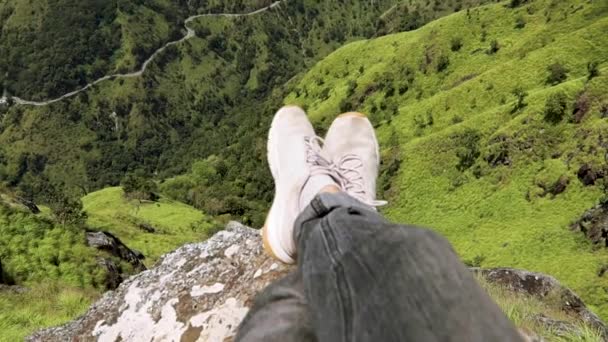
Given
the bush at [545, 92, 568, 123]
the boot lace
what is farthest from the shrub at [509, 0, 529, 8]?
the boot lace

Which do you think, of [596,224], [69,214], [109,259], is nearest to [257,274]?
[109,259]

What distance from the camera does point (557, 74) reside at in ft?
173

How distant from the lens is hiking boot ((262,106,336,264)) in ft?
14.0

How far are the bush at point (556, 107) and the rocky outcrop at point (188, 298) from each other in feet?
124

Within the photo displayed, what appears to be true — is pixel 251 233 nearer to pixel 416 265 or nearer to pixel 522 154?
pixel 416 265

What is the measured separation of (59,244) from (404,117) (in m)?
59.5

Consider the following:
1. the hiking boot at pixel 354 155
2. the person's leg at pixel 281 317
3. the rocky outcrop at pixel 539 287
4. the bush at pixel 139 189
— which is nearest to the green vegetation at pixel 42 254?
the hiking boot at pixel 354 155

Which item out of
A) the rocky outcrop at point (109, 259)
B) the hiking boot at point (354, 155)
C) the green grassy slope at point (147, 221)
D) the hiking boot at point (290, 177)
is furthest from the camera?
the green grassy slope at point (147, 221)

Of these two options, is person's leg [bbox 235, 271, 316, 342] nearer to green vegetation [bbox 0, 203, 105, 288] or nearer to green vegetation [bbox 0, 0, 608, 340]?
green vegetation [bbox 0, 0, 608, 340]

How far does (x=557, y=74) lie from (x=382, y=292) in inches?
2258

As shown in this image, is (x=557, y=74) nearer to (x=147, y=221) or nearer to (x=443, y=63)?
(x=443, y=63)

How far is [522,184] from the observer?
119ft

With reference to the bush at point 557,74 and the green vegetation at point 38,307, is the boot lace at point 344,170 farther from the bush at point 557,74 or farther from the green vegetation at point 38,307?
the bush at point 557,74

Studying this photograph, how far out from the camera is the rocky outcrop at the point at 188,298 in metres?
5.44
